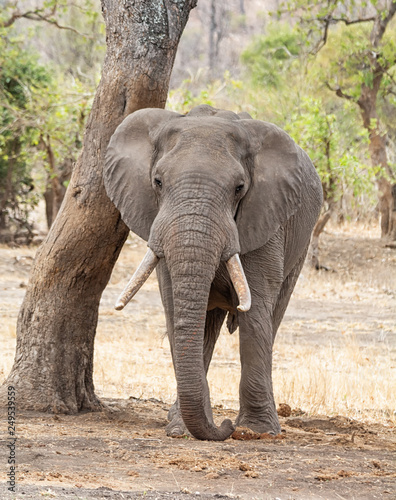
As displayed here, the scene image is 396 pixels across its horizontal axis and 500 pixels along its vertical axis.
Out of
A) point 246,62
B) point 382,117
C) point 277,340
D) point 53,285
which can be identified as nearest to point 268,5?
point 246,62

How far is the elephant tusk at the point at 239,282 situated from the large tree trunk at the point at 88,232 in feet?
5.49

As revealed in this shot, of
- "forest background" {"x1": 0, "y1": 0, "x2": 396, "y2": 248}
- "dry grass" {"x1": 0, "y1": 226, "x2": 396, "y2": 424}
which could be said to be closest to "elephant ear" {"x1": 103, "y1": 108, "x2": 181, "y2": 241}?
"dry grass" {"x1": 0, "y1": 226, "x2": 396, "y2": 424}

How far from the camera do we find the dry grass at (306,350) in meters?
7.91

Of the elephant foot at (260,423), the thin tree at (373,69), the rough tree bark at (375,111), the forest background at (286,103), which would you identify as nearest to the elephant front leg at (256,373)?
the elephant foot at (260,423)

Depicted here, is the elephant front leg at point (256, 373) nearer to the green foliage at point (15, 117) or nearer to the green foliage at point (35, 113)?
the green foliage at point (35, 113)

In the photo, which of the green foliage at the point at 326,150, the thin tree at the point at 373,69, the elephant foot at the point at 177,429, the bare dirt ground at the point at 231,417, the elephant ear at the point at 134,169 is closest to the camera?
the bare dirt ground at the point at 231,417

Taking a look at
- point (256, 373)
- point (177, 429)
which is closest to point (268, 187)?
point (256, 373)

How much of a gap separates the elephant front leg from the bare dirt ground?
0.61ft

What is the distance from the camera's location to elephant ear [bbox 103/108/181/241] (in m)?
5.52

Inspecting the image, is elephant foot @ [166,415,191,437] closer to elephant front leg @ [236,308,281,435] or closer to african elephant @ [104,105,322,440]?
african elephant @ [104,105,322,440]

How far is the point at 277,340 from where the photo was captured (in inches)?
473

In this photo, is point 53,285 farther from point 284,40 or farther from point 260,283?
point 284,40

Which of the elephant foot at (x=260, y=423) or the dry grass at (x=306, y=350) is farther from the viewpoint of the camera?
the dry grass at (x=306, y=350)

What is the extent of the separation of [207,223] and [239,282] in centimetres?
44
